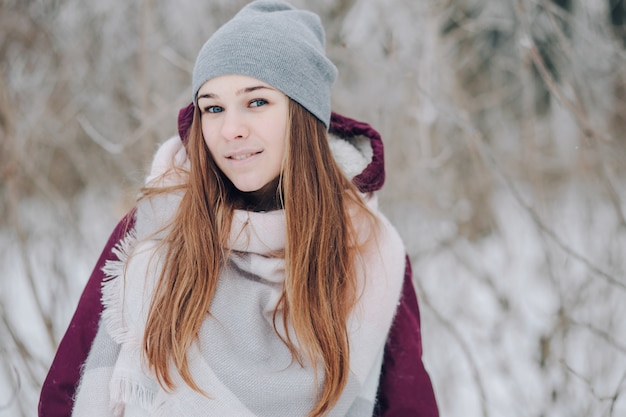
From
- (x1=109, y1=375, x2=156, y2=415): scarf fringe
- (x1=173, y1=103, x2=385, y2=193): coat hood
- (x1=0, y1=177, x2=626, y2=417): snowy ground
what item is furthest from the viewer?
(x1=0, y1=177, x2=626, y2=417): snowy ground

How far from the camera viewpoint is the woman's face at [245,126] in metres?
1.38

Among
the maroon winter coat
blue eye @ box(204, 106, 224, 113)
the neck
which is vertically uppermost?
blue eye @ box(204, 106, 224, 113)

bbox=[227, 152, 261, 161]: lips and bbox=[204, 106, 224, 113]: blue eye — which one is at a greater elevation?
bbox=[204, 106, 224, 113]: blue eye

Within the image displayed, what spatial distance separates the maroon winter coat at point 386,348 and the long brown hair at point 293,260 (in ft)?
0.45

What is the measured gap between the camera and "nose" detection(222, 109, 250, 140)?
53.9 inches

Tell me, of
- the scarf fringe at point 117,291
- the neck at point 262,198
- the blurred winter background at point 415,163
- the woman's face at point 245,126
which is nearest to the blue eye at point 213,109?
the woman's face at point 245,126

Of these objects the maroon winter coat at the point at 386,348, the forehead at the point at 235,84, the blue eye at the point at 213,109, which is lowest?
the maroon winter coat at the point at 386,348

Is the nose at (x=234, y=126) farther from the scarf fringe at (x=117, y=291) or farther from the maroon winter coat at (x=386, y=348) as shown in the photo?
the scarf fringe at (x=117, y=291)

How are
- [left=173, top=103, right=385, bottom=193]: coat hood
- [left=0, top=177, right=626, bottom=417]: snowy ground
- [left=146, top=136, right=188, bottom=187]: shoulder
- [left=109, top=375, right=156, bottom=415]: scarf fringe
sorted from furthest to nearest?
[left=0, top=177, right=626, bottom=417]: snowy ground < [left=173, top=103, right=385, bottom=193]: coat hood < [left=146, top=136, right=188, bottom=187]: shoulder < [left=109, top=375, right=156, bottom=415]: scarf fringe

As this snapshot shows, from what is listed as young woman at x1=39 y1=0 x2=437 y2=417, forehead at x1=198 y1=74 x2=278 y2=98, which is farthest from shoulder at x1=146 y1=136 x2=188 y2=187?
forehead at x1=198 y1=74 x2=278 y2=98

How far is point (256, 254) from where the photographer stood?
150 cm

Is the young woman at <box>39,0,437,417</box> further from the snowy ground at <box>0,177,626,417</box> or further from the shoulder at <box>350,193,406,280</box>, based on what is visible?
the snowy ground at <box>0,177,626,417</box>

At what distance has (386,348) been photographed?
164 cm

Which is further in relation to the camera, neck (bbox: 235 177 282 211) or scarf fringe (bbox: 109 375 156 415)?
neck (bbox: 235 177 282 211)
